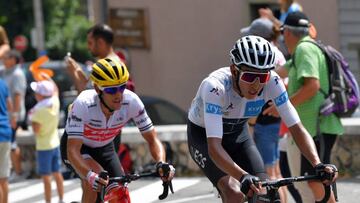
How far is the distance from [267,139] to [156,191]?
9.36 ft

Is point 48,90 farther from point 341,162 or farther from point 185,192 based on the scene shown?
point 341,162

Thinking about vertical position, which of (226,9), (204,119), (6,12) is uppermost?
(204,119)

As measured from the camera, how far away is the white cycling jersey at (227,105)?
7.34 metres

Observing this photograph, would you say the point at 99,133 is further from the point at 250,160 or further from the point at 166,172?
the point at 250,160

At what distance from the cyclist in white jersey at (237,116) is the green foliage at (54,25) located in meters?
30.4

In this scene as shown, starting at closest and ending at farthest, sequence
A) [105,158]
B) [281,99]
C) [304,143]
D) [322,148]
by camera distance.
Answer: [304,143], [281,99], [105,158], [322,148]

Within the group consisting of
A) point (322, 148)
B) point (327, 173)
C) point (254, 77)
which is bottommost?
point (322, 148)

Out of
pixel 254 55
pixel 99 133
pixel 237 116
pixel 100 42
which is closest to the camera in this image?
pixel 254 55

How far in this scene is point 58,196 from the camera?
12695 millimetres

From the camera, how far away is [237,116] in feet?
25.5

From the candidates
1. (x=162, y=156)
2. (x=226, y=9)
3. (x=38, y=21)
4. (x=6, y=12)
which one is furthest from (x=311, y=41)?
(x=6, y=12)

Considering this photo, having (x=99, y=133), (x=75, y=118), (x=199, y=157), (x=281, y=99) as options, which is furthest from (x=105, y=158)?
(x=281, y=99)

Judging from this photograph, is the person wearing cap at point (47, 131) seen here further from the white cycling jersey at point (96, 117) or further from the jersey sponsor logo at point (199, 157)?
the jersey sponsor logo at point (199, 157)

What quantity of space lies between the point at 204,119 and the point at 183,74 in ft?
43.0
